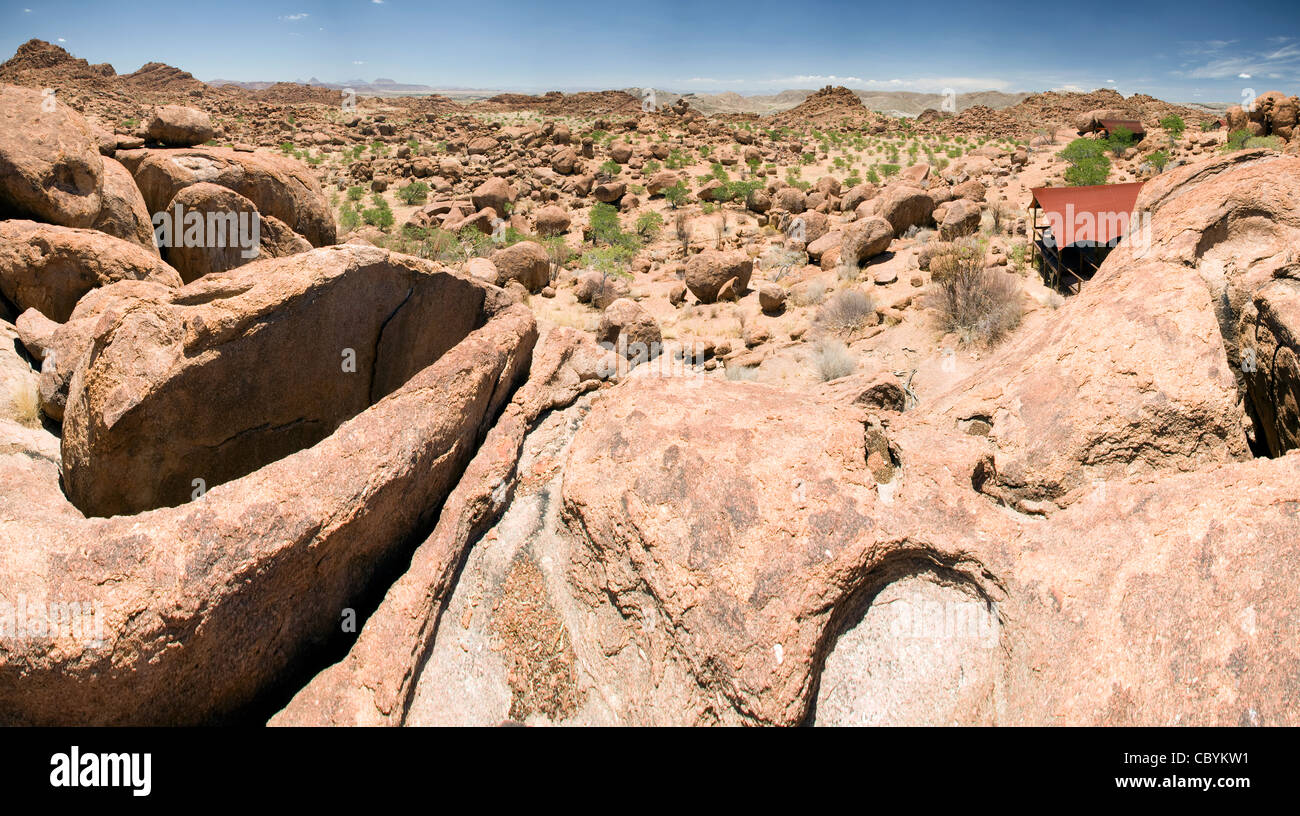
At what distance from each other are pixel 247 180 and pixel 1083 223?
541 inches

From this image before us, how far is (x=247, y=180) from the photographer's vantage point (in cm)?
924

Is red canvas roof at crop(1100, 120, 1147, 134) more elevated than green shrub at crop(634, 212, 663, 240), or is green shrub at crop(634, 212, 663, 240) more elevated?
red canvas roof at crop(1100, 120, 1147, 134)

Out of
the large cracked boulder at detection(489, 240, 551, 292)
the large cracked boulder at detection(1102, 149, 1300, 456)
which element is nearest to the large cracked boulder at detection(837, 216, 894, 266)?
the large cracked boulder at detection(489, 240, 551, 292)

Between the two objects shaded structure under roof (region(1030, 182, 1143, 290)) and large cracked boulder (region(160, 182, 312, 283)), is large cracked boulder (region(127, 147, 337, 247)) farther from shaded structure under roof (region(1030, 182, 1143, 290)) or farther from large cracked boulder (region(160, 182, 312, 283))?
shaded structure under roof (region(1030, 182, 1143, 290))

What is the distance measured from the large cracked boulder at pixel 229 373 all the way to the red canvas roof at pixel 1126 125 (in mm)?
37479

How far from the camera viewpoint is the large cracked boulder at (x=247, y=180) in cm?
884

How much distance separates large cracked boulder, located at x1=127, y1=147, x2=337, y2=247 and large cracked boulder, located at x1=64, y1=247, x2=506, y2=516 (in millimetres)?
6439

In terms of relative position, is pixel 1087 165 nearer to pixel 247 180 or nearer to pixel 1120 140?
pixel 1120 140

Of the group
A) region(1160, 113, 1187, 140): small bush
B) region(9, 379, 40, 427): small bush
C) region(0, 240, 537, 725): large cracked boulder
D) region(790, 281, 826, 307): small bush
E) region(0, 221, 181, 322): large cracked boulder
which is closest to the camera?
region(0, 240, 537, 725): large cracked boulder

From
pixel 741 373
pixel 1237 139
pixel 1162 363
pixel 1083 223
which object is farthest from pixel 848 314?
pixel 1237 139

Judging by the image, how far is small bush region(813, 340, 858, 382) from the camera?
990 centimetres
